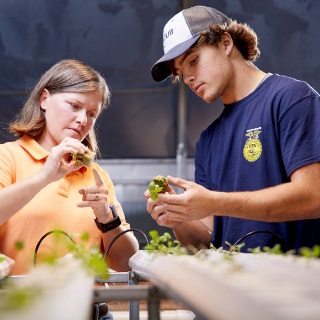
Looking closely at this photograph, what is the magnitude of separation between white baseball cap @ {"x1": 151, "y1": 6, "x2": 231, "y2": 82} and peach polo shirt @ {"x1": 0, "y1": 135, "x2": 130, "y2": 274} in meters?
0.55

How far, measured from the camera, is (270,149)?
1.98m

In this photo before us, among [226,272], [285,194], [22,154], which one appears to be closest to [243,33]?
[285,194]

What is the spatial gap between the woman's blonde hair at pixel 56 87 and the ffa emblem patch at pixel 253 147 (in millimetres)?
605

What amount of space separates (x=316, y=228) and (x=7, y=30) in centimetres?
410

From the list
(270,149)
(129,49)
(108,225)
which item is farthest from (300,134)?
(129,49)

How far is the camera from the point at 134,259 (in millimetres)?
1620

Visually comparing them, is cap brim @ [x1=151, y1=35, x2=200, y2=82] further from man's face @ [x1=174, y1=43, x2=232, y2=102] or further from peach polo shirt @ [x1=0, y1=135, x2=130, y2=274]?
peach polo shirt @ [x1=0, y1=135, x2=130, y2=274]

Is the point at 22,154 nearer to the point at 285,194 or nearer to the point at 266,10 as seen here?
the point at 285,194

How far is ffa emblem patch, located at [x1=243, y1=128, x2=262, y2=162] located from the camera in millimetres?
1999

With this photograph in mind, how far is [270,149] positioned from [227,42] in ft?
1.69

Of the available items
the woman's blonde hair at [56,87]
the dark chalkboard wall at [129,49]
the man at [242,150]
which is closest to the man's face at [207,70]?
the man at [242,150]

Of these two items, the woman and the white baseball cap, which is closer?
the woman

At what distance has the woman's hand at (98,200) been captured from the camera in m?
1.99

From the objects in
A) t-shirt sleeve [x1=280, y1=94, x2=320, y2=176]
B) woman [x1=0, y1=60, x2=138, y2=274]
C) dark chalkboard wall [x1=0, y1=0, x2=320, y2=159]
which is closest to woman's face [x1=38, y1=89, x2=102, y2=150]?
woman [x1=0, y1=60, x2=138, y2=274]
